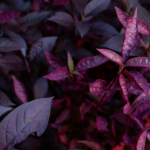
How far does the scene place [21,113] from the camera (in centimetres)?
49

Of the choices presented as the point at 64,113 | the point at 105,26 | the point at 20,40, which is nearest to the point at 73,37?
the point at 105,26

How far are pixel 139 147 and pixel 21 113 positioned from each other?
37cm

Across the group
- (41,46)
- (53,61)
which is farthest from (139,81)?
(41,46)

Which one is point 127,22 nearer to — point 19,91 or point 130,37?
point 130,37

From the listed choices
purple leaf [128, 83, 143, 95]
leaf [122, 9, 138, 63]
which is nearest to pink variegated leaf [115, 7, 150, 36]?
leaf [122, 9, 138, 63]

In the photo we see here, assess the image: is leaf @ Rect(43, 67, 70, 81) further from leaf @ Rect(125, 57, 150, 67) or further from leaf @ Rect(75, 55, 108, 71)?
leaf @ Rect(125, 57, 150, 67)

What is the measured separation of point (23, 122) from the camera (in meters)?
0.49

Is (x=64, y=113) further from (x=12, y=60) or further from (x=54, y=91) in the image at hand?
(x=12, y=60)

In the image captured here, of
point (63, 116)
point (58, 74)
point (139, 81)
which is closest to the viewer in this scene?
point (139, 81)

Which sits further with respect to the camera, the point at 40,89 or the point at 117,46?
the point at 40,89

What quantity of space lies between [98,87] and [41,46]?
325 mm

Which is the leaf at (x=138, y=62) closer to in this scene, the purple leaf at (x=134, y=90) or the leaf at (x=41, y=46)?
the purple leaf at (x=134, y=90)

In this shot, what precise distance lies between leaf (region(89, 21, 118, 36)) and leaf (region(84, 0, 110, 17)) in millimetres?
64

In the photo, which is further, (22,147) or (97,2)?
(22,147)
